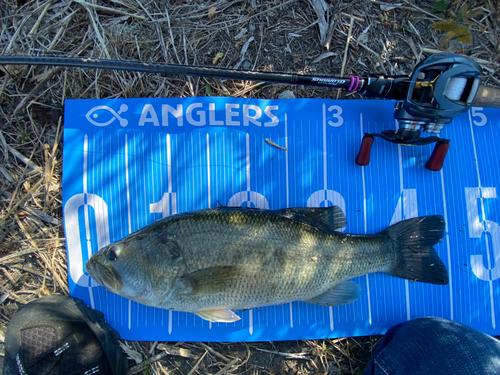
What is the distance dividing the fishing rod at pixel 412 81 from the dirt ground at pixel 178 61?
47cm

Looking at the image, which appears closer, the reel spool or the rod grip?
the reel spool

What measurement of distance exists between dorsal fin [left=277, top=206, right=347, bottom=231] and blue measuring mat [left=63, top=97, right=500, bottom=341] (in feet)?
0.92

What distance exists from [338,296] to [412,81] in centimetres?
182

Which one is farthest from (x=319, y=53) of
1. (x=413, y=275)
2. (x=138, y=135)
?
(x=413, y=275)

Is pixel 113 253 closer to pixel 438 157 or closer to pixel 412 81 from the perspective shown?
pixel 412 81

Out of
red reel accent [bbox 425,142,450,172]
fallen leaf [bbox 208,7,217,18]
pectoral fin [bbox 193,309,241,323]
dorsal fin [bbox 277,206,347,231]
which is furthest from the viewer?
fallen leaf [bbox 208,7,217,18]

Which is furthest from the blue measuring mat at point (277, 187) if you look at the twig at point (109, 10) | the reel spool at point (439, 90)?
the twig at point (109, 10)

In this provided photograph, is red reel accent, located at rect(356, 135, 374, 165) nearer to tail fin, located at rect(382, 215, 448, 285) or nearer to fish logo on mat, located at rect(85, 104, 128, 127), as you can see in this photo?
tail fin, located at rect(382, 215, 448, 285)

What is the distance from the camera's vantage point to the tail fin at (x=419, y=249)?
259 centimetres

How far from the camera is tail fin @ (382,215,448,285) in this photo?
102 inches

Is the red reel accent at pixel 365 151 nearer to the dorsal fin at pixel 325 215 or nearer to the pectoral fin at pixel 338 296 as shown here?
the dorsal fin at pixel 325 215

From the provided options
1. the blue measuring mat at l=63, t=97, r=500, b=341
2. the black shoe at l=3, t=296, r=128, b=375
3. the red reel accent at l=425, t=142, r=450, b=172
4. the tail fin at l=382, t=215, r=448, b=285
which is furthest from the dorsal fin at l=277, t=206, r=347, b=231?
the black shoe at l=3, t=296, r=128, b=375

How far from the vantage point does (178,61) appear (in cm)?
285

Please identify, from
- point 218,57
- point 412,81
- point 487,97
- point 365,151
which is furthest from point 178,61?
point 487,97
